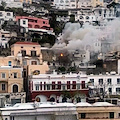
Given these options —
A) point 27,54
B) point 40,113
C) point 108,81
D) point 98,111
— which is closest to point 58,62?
point 27,54

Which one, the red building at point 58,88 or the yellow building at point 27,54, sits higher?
the yellow building at point 27,54

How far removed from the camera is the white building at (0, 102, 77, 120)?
2387 centimetres

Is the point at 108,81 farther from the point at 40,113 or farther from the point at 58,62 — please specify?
the point at 40,113

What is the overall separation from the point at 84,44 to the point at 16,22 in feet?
39.0

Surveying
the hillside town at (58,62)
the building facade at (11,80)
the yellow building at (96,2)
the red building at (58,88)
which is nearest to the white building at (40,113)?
the hillside town at (58,62)

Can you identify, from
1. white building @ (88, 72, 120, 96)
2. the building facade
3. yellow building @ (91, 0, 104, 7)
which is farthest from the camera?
yellow building @ (91, 0, 104, 7)

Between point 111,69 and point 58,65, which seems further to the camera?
point 58,65

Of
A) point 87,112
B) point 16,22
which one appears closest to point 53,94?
point 87,112

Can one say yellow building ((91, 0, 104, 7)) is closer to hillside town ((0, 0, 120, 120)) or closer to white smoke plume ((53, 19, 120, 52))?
hillside town ((0, 0, 120, 120))

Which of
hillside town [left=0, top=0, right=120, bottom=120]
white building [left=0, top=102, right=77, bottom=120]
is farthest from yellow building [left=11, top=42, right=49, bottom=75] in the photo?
white building [left=0, top=102, right=77, bottom=120]

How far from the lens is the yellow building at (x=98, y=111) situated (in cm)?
2469

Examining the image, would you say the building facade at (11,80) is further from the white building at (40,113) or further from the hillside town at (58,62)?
the white building at (40,113)

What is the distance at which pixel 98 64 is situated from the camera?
41.1 metres

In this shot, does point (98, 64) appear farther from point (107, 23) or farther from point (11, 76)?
point (107, 23)
